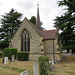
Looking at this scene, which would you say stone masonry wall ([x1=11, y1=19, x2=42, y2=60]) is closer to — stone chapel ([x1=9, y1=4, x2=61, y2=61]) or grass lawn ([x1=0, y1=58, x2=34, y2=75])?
stone chapel ([x1=9, y1=4, x2=61, y2=61])

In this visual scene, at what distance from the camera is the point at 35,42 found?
18.1m

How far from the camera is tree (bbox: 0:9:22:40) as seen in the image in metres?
29.1

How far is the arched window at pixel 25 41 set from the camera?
1905cm

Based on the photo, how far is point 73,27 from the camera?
1734cm

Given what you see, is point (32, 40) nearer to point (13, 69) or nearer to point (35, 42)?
point (35, 42)

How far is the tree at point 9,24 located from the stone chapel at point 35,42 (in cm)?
1021

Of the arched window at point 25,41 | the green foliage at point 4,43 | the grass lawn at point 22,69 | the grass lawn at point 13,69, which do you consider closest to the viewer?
the grass lawn at point 13,69

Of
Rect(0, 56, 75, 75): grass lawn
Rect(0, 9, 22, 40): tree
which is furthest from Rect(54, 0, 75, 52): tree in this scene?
Rect(0, 9, 22, 40): tree

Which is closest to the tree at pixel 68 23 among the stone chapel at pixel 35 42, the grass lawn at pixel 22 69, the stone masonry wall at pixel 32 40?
the stone chapel at pixel 35 42

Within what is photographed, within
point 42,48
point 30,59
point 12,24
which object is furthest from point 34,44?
point 12,24

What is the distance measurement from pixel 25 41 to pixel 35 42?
262 cm

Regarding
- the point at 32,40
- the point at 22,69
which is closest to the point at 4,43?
the point at 32,40

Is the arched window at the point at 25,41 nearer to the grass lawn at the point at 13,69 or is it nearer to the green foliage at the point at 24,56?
the green foliage at the point at 24,56

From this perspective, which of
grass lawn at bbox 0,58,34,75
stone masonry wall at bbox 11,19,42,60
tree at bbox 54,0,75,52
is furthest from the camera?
stone masonry wall at bbox 11,19,42,60
